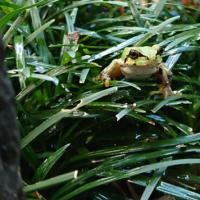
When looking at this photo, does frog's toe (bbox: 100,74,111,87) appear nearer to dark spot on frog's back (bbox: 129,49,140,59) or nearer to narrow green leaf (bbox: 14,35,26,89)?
dark spot on frog's back (bbox: 129,49,140,59)

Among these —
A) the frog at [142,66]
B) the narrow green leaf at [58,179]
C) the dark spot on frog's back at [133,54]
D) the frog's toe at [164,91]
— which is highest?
the narrow green leaf at [58,179]

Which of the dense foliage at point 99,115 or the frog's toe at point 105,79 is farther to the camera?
the frog's toe at point 105,79

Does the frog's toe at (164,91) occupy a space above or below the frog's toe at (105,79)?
below

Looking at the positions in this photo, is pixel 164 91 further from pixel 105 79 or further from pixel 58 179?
pixel 58 179

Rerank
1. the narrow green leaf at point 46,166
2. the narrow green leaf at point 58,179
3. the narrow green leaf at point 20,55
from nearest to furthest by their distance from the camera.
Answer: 1. the narrow green leaf at point 58,179
2. the narrow green leaf at point 46,166
3. the narrow green leaf at point 20,55

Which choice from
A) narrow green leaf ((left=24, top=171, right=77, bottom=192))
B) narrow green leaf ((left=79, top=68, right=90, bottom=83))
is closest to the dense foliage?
narrow green leaf ((left=79, top=68, right=90, bottom=83))

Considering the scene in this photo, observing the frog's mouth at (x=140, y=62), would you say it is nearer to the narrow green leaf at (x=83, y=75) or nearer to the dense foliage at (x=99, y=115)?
the dense foliage at (x=99, y=115)

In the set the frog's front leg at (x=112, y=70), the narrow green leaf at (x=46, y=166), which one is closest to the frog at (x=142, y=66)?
the frog's front leg at (x=112, y=70)
